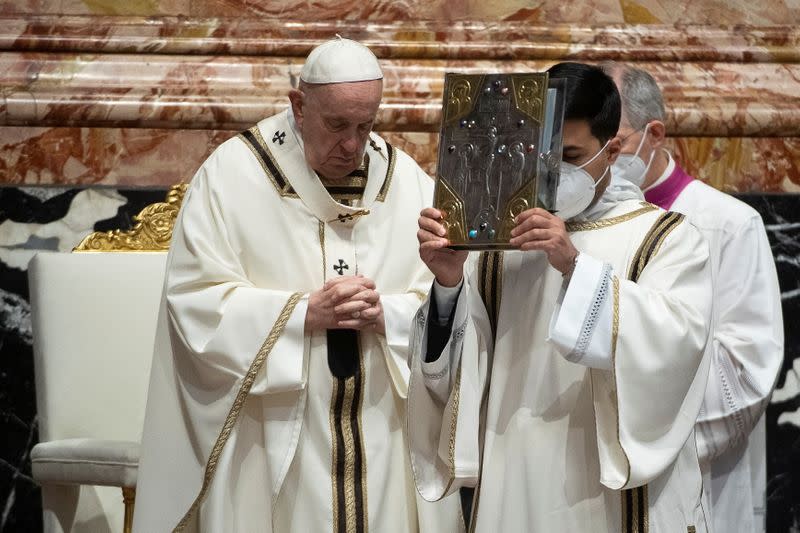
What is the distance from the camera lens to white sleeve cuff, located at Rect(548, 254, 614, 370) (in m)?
3.35

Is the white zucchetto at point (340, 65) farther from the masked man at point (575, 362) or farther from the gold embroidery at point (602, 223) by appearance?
the gold embroidery at point (602, 223)

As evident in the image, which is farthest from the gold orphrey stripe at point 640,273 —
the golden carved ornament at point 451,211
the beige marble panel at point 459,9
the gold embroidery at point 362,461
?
the beige marble panel at point 459,9

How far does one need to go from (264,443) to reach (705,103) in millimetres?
2636

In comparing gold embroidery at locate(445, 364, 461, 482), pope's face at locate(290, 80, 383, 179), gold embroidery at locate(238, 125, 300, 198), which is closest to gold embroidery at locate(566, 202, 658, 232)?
gold embroidery at locate(445, 364, 461, 482)

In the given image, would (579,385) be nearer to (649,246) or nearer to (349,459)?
(649,246)

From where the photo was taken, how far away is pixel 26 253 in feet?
18.5

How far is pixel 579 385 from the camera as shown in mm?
3572

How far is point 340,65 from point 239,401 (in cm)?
99

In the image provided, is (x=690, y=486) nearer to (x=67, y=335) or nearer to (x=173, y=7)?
(x=67, y=335)

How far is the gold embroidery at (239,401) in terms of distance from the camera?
4168 mm

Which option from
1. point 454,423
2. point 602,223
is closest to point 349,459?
point 454,423

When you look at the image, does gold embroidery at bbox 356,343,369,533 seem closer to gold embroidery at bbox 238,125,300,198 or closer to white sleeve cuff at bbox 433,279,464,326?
gold embroidery at bbox 238,125,300,198

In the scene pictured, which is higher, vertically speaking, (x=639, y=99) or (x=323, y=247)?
(x=639, y=99)

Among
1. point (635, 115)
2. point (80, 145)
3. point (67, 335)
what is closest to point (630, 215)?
point (635, 115)
